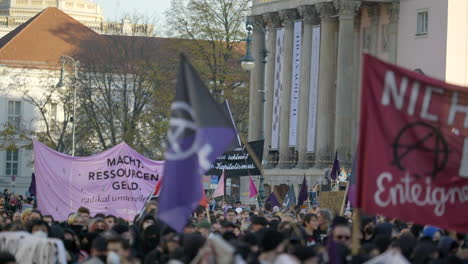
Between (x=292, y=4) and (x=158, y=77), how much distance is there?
15.9 meters

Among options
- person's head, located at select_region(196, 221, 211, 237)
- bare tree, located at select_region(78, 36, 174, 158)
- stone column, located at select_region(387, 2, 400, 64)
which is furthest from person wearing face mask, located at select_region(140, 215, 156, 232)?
bare tree, located at select_region(78, 36, 174, 158)

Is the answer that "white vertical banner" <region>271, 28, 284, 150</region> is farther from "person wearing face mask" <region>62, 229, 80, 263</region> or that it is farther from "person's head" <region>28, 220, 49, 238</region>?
"person's head" <region>28, 220, 49, 238</region>

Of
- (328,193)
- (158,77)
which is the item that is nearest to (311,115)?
(158,77)

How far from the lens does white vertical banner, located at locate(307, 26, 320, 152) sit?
64.4 meters

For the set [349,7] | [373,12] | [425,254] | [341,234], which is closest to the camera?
[341,234]

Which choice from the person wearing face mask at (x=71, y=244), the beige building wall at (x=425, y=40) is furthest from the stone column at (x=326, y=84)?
the person wearing face mask at (x=71, y=244)

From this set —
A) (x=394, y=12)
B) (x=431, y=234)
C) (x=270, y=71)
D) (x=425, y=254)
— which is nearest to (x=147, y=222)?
(x=431, y=234)

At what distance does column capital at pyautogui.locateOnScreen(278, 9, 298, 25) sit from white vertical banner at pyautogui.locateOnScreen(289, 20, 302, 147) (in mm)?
850

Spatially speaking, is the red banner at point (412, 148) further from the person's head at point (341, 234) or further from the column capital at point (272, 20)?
the column capital at point (272, 20)

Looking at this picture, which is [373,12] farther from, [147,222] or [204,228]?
[147,222]

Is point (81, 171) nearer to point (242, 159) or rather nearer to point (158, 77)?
point (242, 159)

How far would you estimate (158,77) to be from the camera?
80625 mm

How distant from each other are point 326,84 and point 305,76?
169cm

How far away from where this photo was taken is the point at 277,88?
68.2 meters
